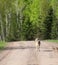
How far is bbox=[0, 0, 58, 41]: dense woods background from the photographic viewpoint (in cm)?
7648

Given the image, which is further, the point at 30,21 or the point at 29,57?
the point at 30,21

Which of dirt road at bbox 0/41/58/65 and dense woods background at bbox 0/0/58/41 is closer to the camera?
dirt road at bbox 0/41/58/65

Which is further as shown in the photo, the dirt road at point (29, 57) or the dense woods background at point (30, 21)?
the dense woods background at point (30, 21)

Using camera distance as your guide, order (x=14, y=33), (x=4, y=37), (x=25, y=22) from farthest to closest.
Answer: (x=25, y=22) < (x=14, y=33) < (x=4, y=37)

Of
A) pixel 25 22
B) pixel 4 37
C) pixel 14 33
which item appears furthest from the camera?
pixel 25 22

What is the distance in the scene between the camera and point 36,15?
84.4 metres

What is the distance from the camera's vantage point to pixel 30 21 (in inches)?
3297

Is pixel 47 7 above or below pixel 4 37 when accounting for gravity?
above

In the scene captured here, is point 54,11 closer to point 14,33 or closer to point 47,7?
point 47,7

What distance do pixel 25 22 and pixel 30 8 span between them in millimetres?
5988

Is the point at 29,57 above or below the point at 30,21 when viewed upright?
above

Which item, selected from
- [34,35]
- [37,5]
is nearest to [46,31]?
[34,35]

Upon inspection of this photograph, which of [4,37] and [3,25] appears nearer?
[4,37]

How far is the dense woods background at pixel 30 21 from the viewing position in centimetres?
7648
